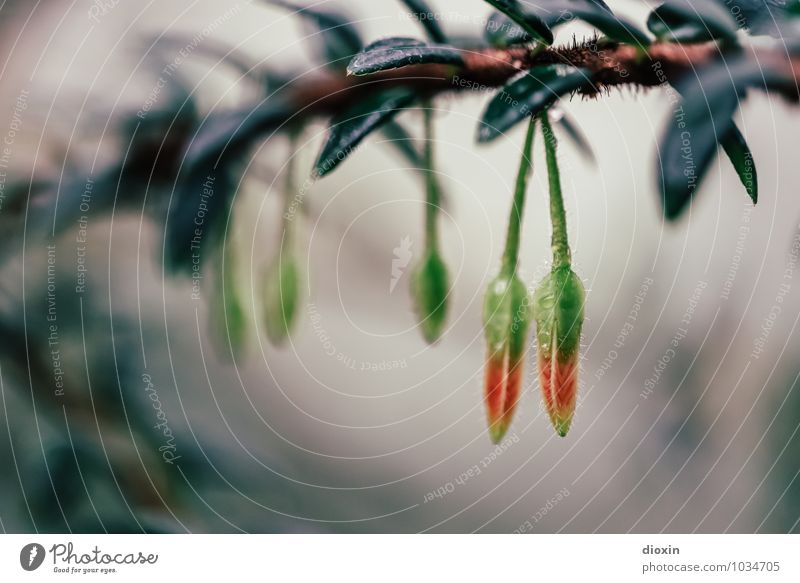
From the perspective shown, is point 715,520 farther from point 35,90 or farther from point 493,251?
point 35,90

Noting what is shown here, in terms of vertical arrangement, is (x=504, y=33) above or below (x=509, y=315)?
above

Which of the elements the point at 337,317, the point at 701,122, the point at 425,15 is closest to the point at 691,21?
the point at 701,122

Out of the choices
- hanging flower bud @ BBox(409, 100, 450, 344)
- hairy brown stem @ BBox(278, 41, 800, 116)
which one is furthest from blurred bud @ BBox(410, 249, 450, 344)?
hairy brown stem @ BBox(278, 41, 800, 116)

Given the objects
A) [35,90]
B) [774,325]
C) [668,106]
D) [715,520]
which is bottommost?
[715,520]

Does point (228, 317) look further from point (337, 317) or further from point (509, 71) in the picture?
point (509, 71)

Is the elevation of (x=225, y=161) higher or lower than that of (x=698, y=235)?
higher
